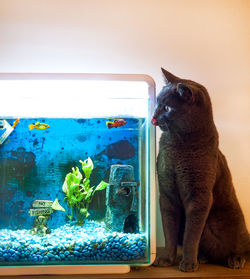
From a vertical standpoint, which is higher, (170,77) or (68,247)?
(170,77)

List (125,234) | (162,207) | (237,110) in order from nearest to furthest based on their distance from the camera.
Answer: (125,234)
(162,207)
(237,110)

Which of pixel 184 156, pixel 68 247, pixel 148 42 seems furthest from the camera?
pixel 148 42

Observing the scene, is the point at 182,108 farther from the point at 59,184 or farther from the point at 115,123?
the point at 59,184

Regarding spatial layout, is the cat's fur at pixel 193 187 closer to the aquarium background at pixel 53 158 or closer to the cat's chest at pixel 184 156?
the cat's chest at pixel 184 156

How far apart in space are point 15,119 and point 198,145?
0.63m

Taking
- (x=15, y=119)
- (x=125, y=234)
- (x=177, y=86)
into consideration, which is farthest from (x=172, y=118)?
(x=15, y=119)

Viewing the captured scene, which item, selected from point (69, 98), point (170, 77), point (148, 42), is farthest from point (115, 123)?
point (148, 42)

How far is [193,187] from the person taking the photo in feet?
3.34

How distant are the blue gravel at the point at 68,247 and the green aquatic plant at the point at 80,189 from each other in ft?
0.23

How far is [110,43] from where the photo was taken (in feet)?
5.03

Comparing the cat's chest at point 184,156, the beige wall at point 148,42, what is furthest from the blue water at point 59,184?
the beige wall at point 148,42

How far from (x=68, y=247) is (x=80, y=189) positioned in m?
0.18

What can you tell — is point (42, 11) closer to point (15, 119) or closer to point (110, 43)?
point (110, 43)

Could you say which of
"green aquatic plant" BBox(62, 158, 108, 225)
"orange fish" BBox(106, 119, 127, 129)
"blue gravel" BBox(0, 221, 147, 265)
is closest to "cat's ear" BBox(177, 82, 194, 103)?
"orange fish" BBox(106, 119, 127, 129)
